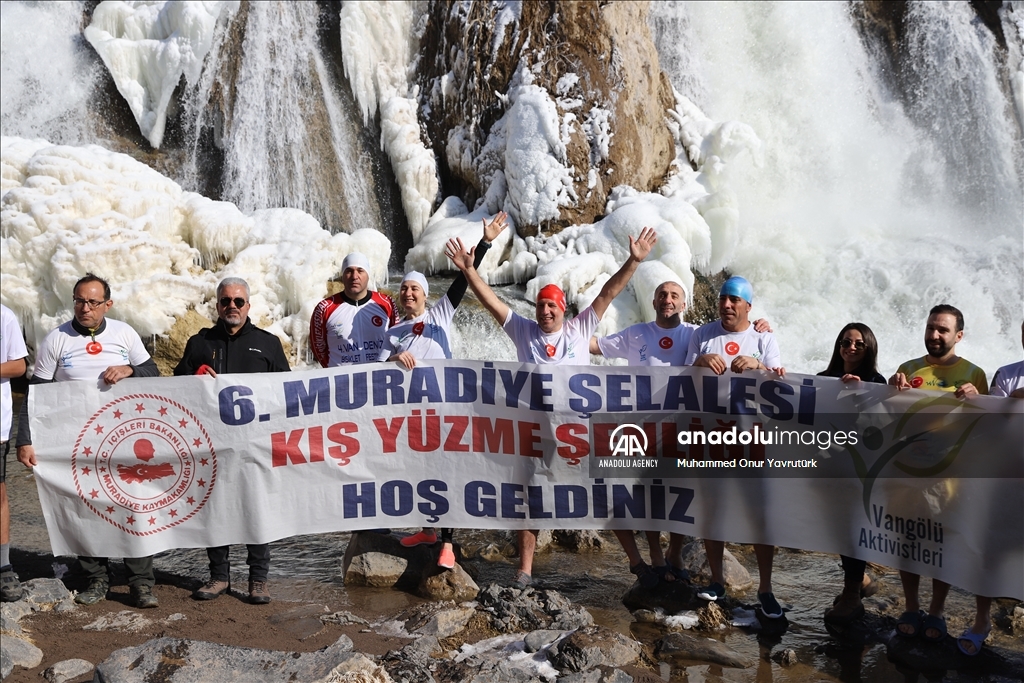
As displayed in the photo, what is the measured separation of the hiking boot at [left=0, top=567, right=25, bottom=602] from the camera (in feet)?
15.6

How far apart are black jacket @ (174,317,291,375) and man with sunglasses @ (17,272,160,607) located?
0.78 ft

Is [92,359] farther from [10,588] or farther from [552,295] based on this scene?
[552,295]

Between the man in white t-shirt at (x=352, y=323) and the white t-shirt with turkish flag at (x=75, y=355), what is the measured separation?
3.93 ft

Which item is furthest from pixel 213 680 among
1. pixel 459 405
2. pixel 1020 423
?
pixel 1020 423

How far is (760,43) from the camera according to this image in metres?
15.9

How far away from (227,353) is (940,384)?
150 inches

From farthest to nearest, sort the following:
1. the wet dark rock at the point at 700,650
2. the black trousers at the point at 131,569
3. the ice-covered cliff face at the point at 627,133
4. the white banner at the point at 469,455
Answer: the ice-covered cliff face at the point at 627,133
the black trousers at the point at 131,569
the white banner at the point at 469,455
the wet dark rock at the point at 700,650

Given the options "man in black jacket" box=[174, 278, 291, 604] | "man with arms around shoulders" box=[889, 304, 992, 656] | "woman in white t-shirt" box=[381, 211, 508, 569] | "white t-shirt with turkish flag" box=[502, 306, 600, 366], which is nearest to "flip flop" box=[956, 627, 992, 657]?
"man with arms around shoulders" box=[889, 304, 992, 656]

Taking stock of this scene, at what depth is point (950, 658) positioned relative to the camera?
4.34 m

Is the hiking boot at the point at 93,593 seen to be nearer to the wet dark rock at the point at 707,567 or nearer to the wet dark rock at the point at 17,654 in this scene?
the wet dark rock at the point at 17,654

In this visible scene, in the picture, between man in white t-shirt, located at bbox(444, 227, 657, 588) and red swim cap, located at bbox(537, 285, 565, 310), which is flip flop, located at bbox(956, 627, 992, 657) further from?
red swim cap, located at bbox(537, 285, 565, 310)

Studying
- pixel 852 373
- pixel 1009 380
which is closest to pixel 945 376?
pixel 1009 380

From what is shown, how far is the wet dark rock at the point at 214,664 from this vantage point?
371cm

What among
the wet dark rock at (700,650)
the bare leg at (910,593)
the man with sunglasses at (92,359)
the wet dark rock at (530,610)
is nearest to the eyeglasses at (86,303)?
the man with sunglasses at (92,359)
